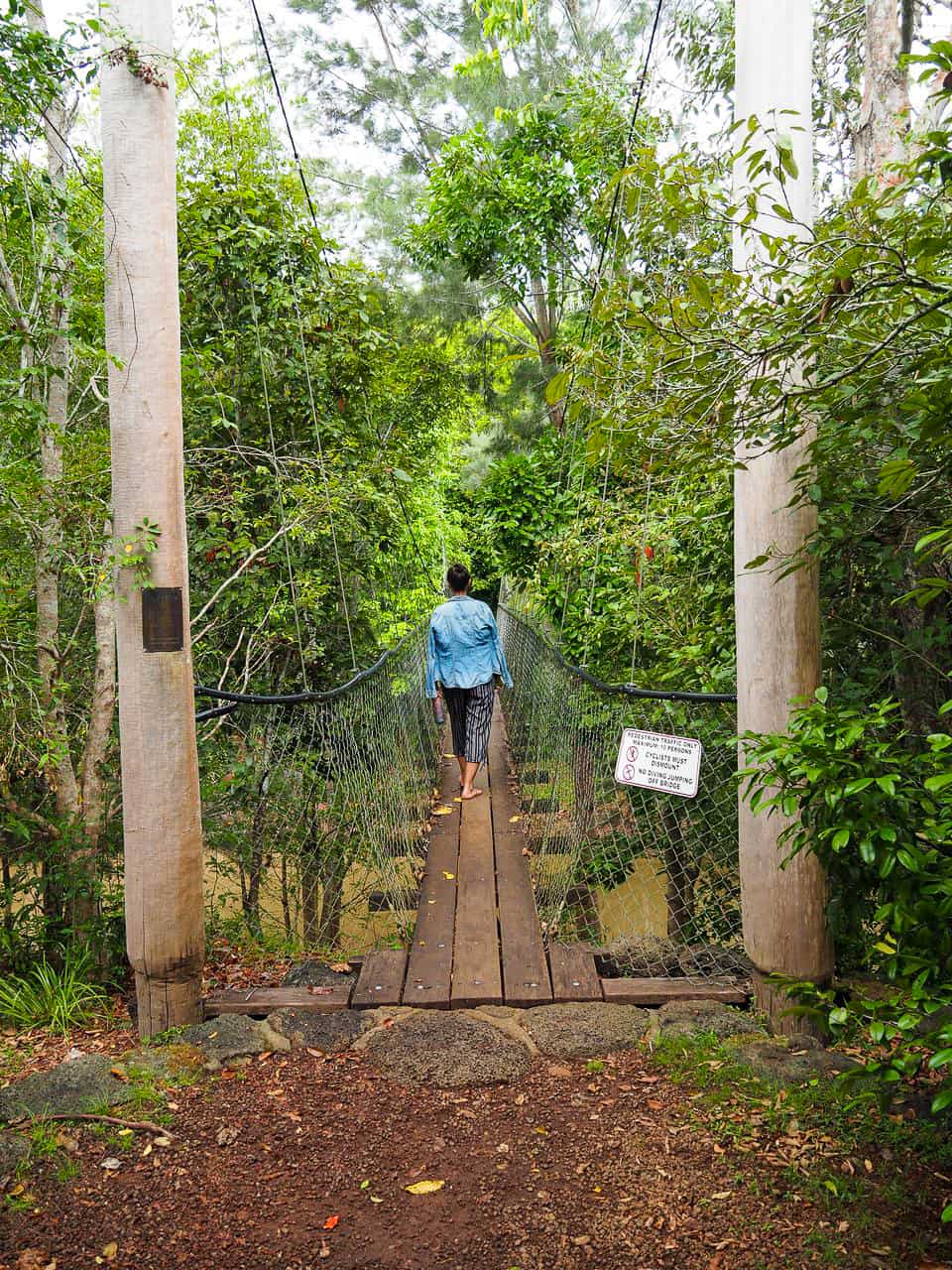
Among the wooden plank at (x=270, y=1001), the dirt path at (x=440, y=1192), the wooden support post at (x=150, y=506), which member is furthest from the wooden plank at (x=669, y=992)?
the wooden support post at (x=150, y=506)

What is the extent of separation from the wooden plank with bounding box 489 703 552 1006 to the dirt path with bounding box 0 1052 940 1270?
44 centimetres

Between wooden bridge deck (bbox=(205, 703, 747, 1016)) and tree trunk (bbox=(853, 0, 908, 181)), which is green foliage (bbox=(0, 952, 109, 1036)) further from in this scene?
tree trunk (bbox=(853, 0, 908, 181))

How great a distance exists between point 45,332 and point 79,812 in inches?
56.1

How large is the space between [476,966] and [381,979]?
1.00 feet

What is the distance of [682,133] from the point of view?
6.97 meters

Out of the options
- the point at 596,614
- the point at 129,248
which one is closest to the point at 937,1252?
the point at 129,248

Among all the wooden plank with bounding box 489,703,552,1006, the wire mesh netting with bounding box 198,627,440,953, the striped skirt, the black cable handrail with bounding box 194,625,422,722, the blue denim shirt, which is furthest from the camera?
the striped skirt

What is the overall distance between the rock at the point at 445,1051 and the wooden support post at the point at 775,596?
0.68 m

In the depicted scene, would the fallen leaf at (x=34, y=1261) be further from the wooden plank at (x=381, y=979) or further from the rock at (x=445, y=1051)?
the wooden plank at (x=381, y=979)

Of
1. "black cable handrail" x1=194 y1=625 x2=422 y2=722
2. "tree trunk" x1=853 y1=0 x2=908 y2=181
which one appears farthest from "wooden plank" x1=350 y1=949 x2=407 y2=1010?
"tree trunk" x1=853 y1=0 x2=908 y2=181

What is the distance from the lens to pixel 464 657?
4.80 m

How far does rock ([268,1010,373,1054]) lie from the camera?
92.7 inches

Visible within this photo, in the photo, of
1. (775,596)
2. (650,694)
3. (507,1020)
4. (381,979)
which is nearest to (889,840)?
(775,596)

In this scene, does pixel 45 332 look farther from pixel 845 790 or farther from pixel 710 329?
pixel 845 790
